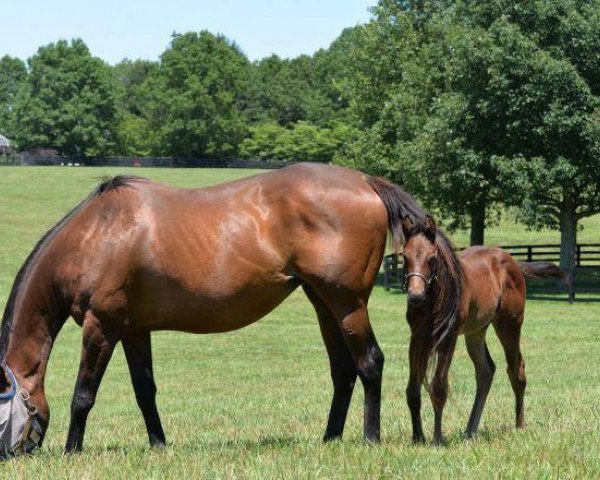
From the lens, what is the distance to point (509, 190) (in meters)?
29.8

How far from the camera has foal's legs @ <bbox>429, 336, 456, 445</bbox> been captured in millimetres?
7305

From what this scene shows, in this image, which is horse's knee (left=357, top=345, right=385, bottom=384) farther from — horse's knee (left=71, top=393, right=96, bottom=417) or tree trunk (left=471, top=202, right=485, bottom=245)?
tree trunk (left=471, top=202, right=485, bottom=245)

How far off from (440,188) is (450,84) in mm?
4997

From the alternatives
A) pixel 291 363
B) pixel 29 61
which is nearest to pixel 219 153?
pixel 29 61

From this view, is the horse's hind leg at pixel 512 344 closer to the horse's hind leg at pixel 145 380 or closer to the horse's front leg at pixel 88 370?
the horse's hind leg at pixel 145 380

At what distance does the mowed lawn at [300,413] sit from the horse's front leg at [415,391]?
16cm

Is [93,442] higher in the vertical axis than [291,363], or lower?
higher

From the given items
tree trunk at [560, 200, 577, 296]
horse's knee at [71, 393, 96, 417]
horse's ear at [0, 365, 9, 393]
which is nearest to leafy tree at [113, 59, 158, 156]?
tree trunk at [560, 200, 577, 296]

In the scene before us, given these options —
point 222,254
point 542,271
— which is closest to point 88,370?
point 222,254

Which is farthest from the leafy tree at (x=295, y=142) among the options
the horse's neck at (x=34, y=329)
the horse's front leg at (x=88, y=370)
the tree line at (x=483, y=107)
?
the horse's front leg at (x=88, y=370)

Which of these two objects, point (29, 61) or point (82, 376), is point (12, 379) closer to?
point (82, 376)

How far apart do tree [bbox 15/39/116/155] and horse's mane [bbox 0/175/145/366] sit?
94.2 m

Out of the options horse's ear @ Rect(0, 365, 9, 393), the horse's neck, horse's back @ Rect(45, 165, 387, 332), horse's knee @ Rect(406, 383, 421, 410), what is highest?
horse's back @ Rect(45, 165, 387, 332)

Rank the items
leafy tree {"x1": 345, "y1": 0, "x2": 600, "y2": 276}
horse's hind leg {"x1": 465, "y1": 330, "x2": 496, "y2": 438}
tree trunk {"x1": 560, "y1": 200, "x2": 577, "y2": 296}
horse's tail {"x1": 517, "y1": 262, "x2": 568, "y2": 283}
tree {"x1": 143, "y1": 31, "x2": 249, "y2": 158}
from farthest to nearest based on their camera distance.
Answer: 1. tree {"x1": 143, "y1": 31, "x2": 249, "y2": 158}
2. tree trunk {"x1": 560, "y1": 200, "x2": 577, "y2": 296}
3. leafy tree {"x1": 345, "y1": 0, "x2": 600, "y2": 276}
4. horse's tail {"x1": 517, "y1": 262, "x2": 568, "y2": 283}
5. horse's hind leg {"x1": 465, "y1": 330, "x2": 496, "y2": 438}
